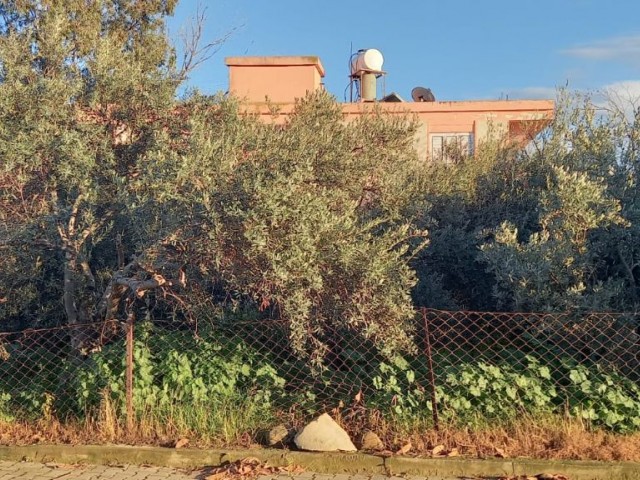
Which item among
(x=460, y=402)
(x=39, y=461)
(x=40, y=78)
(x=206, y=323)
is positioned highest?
(x=40, y=78)

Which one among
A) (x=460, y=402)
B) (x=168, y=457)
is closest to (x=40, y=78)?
(x=168, y=457)

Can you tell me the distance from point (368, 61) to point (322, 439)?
12340 millimetres

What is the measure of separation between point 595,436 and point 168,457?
3.20 m

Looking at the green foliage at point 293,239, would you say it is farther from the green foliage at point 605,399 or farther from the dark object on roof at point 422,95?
the dark object on roof at point 422,95

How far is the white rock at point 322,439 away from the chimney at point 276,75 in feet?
30.9

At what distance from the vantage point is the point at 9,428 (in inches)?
209

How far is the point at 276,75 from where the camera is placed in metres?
13.4

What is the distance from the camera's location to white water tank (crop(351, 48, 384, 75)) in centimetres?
1552

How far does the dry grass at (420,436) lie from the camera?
4.57 m

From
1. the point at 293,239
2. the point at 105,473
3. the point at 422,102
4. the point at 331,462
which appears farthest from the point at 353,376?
the point at 422,102

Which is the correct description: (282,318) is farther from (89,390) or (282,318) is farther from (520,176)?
(520,176)

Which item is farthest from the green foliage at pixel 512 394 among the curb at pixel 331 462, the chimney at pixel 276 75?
the chimney at pixel 276 75

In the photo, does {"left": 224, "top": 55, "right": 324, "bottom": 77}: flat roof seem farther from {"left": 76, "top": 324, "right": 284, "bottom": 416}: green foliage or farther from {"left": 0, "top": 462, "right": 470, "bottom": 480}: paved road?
{"left": 0, "top": 462, "right": 470, "bottom": 480}: paved road

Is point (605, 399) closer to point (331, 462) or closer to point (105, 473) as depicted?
point (331, 462)
